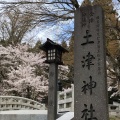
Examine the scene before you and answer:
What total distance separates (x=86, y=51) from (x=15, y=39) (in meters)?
18.1

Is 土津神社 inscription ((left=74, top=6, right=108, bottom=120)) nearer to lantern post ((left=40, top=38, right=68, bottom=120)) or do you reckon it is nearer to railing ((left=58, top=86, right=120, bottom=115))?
lantern post ((left=40, top=38, right=68, bottom=120))

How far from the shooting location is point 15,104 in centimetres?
1288

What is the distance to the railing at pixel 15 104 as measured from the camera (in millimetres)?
12398

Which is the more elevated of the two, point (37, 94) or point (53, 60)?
point (53, 60)

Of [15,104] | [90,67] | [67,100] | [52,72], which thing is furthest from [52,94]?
[15,104]

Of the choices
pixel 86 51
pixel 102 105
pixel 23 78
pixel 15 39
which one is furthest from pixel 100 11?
pixel 15 39

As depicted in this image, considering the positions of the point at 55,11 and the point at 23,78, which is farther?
the point at 23,78

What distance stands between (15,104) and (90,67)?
8318 millimetres

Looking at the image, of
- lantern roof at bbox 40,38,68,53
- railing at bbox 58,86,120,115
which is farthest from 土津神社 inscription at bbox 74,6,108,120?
railing at bbox 58,86,120,115

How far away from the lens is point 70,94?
10.3 metres

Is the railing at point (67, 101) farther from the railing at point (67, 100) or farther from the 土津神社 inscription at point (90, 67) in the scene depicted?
the 土津神社 inscription at point (90, 67)

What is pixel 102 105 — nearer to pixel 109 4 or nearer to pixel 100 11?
pixel 100 11

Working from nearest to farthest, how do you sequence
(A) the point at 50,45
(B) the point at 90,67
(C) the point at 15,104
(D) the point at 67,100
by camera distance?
(B) the point at 90,67
(A) the point at 50,45
(D) the point at 67,100
(C) the point at 15,104

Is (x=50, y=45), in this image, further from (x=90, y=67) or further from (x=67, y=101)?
(x=67, y=101)
